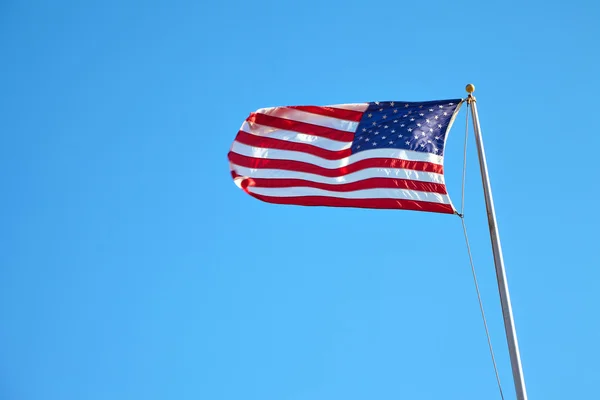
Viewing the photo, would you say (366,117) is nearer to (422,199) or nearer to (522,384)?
(422,199)

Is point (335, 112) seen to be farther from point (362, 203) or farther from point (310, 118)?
point (362, 203)

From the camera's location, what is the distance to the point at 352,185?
1898 centimetres

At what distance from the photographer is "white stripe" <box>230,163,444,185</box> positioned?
18.3m

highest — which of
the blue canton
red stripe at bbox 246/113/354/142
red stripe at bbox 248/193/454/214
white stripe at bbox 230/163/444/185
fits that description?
red stripe at bbox 246/113/354/142

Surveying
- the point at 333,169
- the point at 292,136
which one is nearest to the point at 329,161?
the point at 333,169

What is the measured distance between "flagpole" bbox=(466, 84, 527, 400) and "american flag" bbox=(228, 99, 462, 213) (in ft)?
3.45

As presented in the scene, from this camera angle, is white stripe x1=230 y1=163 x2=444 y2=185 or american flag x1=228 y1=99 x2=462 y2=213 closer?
white stripe x1=230 y1=163 x2=444 y2=185

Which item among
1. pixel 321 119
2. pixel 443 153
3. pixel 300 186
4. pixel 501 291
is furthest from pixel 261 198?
pixel 501 291

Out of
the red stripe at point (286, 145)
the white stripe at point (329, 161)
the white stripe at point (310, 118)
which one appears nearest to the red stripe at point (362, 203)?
the white stripe at point (329, 161)

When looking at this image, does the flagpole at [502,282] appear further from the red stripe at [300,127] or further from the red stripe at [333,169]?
the red stripe at [300,127]

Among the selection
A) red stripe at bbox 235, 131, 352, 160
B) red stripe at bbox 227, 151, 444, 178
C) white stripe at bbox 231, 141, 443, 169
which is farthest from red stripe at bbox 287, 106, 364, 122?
red stripe at bbox 227, 151, 444, 178

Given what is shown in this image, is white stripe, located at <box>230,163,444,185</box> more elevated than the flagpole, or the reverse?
white stripe, located at <box>230,163,444,185</box>

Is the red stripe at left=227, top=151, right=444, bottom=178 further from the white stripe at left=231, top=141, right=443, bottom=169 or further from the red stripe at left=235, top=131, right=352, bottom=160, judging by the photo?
the red stripe at left=235, top=131, right=352, bottom=160

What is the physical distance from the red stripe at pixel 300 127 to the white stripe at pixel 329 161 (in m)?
0.54
